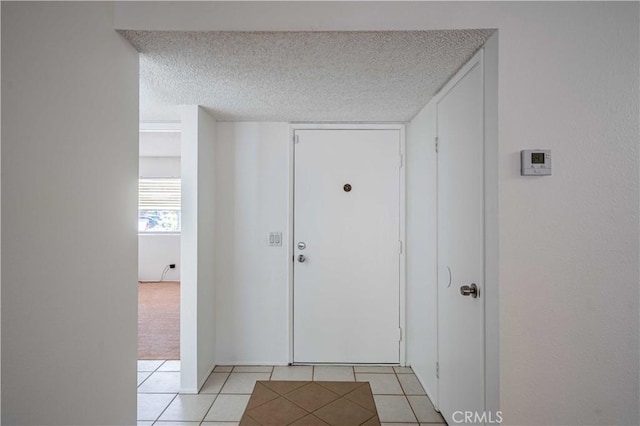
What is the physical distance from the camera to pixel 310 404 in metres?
2.33

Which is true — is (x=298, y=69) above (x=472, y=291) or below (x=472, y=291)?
above

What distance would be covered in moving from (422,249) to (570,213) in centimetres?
121

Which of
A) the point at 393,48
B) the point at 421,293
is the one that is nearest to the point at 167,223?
the point at 421,293

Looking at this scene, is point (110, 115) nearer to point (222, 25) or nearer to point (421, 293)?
point (222, 25)

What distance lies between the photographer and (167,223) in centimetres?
656

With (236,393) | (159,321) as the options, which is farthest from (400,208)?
(159,321)

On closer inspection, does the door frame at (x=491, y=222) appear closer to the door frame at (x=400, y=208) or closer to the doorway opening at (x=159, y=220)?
the door frame at (x=400, y=208)

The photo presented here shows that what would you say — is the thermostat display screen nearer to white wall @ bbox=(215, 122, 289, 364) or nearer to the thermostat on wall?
the thermostat on wall

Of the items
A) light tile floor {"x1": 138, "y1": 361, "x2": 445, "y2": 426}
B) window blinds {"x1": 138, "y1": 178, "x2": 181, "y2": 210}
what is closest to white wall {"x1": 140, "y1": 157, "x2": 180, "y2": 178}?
window blinds {"x1": 138, "y1": 178, "x2": 181, "y2": 210}

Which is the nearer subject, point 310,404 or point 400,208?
point 310,404

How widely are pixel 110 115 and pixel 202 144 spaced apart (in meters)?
1.16

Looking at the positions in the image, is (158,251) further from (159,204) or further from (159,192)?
(159,192)

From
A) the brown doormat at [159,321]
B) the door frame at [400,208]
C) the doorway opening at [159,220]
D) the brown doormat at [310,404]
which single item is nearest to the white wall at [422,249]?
the door frame at [400,208]

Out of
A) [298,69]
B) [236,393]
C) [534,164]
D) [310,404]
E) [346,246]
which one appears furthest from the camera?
[346,246]
